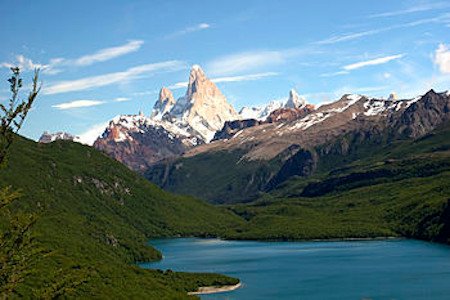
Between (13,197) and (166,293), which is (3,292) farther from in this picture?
(166,293)

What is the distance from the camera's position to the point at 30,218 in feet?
126

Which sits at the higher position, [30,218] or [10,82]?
[10,82]

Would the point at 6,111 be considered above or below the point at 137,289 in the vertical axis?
above

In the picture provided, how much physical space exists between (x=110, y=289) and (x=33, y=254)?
15221 centimetres

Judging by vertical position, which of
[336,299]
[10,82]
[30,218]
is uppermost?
[10,82]

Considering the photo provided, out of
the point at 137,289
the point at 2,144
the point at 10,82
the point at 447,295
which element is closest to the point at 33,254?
the point at 2,144

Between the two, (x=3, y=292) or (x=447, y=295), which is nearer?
(x=3, y=292)

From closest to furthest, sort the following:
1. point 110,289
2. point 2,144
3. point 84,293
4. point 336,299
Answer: point 2,144 → point 84,293 → point 110,289 → point 336,299

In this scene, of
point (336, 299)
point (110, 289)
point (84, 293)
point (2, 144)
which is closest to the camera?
point (2, 144)

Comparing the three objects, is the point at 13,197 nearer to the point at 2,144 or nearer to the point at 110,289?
the point at 2,144

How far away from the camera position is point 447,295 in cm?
19475

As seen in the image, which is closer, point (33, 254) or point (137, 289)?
point (33, 254)

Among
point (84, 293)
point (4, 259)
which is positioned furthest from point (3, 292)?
point (84, 293)

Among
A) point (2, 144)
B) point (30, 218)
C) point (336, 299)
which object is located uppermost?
point (2, 144)
